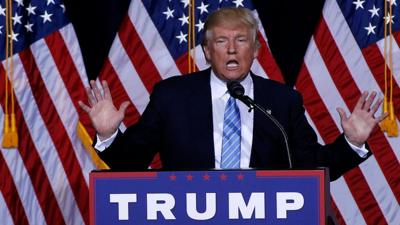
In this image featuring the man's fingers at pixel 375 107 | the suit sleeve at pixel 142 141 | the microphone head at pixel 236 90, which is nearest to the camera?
the microphone head at pixel 236 90

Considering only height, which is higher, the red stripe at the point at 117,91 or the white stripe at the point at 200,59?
the white stripe at the point at 200,59

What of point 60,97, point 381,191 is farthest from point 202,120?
point 381,191

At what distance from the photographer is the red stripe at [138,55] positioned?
5039mm

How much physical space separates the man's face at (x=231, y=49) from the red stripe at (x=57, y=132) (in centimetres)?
193

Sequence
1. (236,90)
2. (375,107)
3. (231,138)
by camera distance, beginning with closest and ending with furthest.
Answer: (236,90) < (375,107) < (231,138)

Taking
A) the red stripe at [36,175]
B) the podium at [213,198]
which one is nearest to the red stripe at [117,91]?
the red stripe at [36,175]

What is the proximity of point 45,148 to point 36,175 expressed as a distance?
152 mm

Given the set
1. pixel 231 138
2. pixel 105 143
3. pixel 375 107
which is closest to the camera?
pixel 375 107

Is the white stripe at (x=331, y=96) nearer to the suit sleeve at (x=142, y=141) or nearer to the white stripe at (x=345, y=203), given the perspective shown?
the white stripe at (x=345, y=203)

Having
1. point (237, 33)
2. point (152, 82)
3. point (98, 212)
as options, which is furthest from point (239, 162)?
point (152, 82)

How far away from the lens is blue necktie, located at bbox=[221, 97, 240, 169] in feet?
10.2

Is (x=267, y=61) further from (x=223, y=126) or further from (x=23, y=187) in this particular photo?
(x=223, y=126)

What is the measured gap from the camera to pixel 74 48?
16.6 feet

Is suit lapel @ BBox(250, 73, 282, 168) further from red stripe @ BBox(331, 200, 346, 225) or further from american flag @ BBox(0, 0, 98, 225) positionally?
american flag @ BBox(0, 0, 98, 225)
